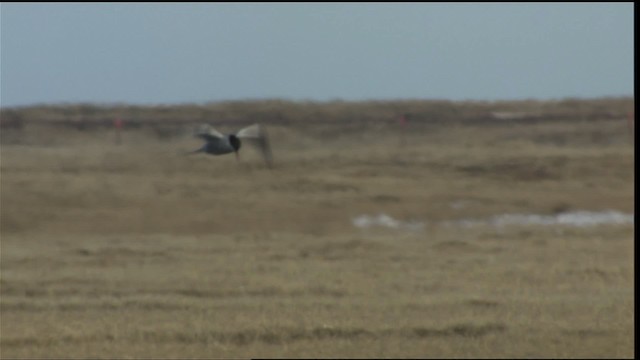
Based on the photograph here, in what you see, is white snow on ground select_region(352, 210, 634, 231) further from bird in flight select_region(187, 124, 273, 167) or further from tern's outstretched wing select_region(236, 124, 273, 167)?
bird in flight select_region(187, 124, 273, 167)

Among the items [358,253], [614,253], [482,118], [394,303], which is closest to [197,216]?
[358,253]

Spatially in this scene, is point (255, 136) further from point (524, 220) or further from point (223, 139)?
point (524, 220)

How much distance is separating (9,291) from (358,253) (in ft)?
15.2

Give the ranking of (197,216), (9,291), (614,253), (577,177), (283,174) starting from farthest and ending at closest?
(577,177), (283,174), (197,216), (614,253), (9,291)

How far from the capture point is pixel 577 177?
25.7 metres

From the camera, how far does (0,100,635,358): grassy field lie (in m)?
9.45

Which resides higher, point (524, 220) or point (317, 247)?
point (524, 220)

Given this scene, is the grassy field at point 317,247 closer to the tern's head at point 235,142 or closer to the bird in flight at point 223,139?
the bird in flight at point 223,139

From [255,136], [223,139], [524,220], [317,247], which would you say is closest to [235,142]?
[223,139]

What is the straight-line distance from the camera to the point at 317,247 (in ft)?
54.1

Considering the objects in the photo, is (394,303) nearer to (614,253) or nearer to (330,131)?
(614,253)

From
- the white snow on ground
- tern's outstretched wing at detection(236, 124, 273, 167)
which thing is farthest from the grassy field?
tern's outstretched wing at detection(236, 124, 273, 167)

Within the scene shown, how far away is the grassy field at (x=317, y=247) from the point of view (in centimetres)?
945

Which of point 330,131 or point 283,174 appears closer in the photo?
point 283,174
